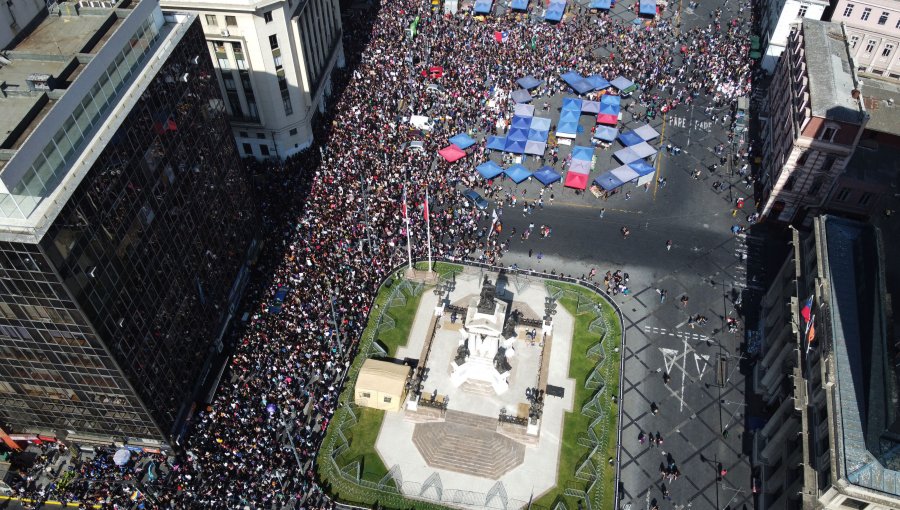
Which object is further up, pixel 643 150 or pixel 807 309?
pixel 807 309

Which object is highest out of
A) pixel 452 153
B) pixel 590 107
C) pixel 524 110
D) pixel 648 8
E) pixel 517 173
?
pixel 648 8

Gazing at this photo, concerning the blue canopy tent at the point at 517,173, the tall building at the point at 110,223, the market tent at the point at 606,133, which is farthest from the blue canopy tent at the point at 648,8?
the tall building at the point at 110,223

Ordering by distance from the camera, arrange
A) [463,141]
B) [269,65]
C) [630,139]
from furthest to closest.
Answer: [630,139] < [463,141] < [269,65]

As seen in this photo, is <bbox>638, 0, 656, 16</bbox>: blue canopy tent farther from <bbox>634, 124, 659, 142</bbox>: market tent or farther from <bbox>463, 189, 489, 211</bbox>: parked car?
<bbox>463, 189, 489, 211</bbox>: parked car

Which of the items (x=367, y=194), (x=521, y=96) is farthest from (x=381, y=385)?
(x=521, y=96)

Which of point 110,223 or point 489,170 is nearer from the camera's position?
point 110,223

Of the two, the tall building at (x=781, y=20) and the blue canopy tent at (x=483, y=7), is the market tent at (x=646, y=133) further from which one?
the blue canopy tent at (x=483, y=7)

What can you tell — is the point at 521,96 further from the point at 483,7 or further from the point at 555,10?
the point at 483,7
